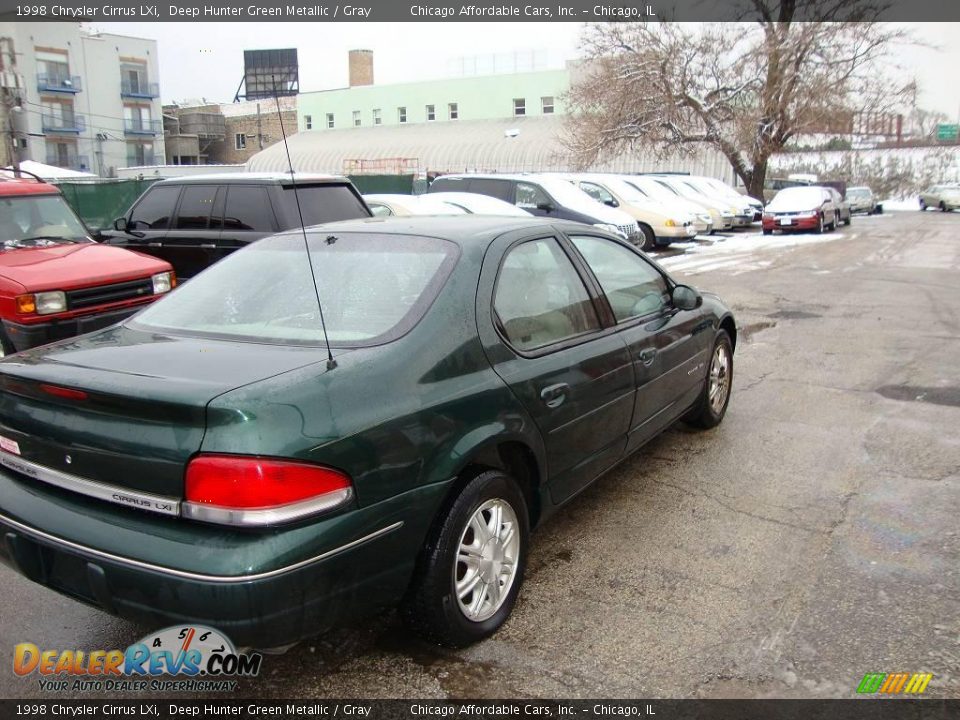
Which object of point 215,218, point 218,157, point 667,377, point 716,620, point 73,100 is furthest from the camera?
point 218,157

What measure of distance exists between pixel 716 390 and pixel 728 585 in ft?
7.64

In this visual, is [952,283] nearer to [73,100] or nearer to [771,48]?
[771,48]

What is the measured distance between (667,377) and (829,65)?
107 ft

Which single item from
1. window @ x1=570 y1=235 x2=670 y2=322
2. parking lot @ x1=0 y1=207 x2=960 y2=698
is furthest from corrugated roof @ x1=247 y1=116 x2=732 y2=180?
window @ x1=570 y1=235 x2=670 y2=322

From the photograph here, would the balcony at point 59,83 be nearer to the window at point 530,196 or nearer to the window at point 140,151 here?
the window at point 140,151

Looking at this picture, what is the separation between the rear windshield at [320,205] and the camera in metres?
8.18

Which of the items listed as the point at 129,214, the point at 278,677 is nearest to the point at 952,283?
the point at 129,214

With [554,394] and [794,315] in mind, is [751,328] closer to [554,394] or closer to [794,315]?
[794,315]

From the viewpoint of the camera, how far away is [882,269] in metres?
15.5

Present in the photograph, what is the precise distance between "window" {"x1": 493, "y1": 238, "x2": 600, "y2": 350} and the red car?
74.7ft

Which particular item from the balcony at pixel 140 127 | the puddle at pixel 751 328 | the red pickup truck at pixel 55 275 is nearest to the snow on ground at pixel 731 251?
the puddle at pixel 751 328

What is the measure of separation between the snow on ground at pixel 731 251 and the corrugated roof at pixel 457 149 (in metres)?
20.2

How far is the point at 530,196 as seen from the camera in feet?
52.8

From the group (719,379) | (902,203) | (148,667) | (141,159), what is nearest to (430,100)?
(141,159)
